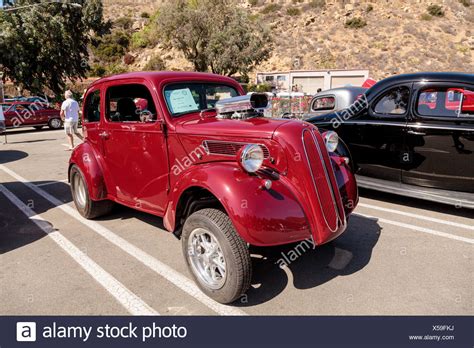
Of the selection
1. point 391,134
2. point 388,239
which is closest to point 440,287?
point 388,239

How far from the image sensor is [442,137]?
4.68 m

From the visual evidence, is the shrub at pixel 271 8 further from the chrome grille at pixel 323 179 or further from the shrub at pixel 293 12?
the chrome grille at pixel 323 179

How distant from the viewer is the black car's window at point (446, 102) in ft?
15.3

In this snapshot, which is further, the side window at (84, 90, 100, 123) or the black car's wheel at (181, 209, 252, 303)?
the side window at (84, 90, 100, 123)

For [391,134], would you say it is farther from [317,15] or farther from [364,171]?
[317,15]

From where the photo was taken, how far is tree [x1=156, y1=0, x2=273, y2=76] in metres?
30.1

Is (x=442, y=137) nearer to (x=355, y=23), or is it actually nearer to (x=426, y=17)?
(x=355, y=23)

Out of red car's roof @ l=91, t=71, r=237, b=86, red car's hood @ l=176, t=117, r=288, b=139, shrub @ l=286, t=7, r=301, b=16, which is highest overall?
shrub @ l=286, t=7, r=301, b=16

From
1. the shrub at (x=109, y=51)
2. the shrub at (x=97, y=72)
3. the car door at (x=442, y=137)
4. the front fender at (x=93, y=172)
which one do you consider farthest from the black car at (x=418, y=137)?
the shrub at (x=109, y=51)

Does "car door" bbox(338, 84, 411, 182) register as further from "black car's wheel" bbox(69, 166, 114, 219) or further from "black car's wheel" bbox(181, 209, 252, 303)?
"black car's wheel" bbox(69, 166, 114, 219)

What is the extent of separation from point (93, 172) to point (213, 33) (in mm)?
28678

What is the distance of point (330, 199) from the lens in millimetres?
3021

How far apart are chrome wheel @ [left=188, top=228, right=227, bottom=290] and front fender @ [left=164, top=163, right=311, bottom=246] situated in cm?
36

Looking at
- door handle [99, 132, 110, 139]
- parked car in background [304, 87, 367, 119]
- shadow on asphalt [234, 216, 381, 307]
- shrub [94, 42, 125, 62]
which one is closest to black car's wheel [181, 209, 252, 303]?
shadow on asphalt [234, 216, 381, 307]
